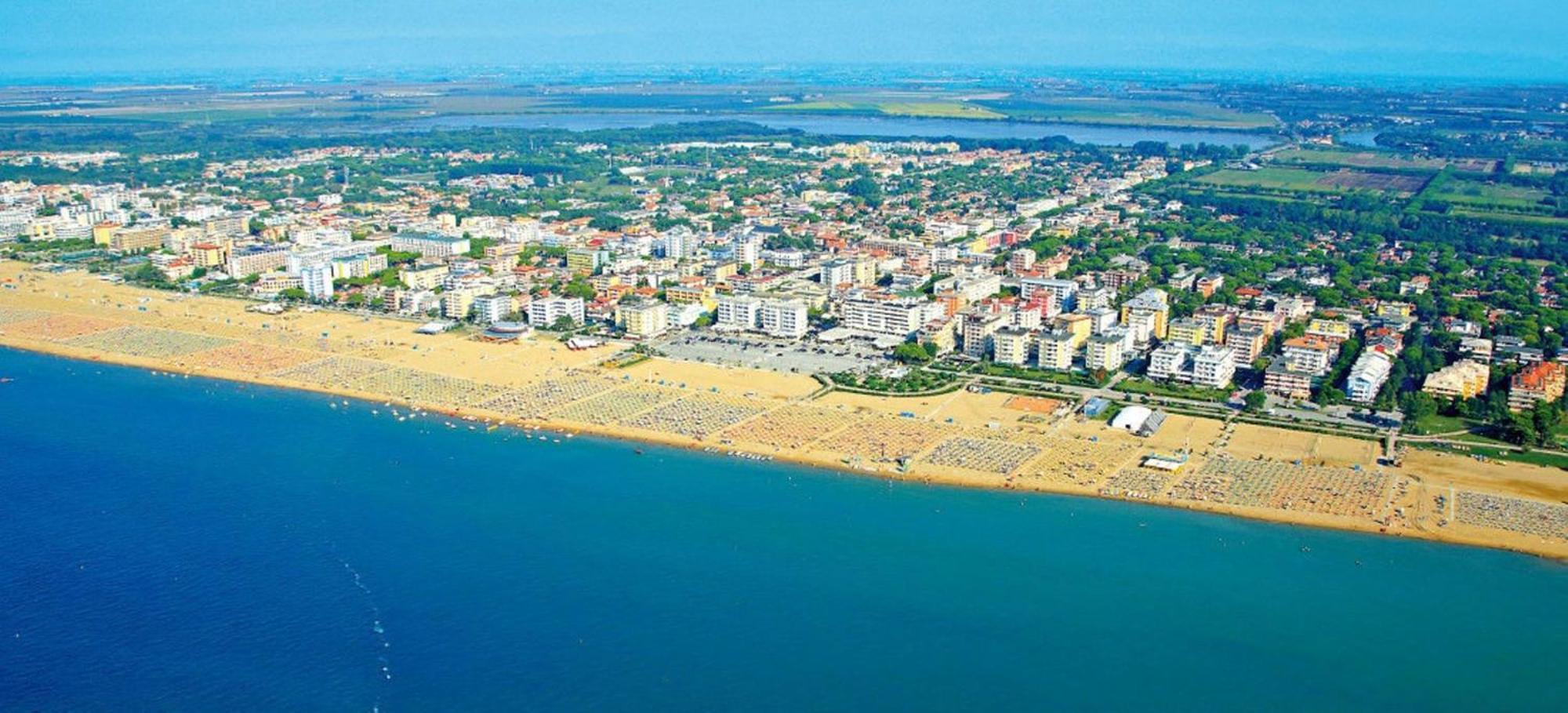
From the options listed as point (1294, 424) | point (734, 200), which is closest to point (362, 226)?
point (734, 200)

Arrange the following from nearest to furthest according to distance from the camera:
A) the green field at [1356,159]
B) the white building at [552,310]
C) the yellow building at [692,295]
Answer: the white building at [552,310]
the yellow building at [692,295]
the green field at [1356,159]

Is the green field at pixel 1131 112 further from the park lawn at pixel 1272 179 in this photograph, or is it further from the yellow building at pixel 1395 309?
the yellow building at pixel 1395 309

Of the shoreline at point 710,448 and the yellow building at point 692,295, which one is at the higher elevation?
the yellow building at point 692,295

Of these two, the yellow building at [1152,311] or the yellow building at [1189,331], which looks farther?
the yellow building at [1152,311]

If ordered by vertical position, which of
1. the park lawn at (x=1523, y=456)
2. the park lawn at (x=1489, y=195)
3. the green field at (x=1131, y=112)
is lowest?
the park lawn at (x=1523, y=456)

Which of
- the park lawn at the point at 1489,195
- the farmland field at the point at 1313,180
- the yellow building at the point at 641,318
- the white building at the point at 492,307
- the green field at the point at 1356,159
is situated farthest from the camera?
the green field at the point at 1356,159

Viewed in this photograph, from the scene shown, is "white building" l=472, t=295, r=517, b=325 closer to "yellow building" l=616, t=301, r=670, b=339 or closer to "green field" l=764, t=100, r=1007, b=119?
"yellow building" l=616, t=301, r=670, b=339

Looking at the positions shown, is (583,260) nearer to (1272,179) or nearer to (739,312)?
(739,312)

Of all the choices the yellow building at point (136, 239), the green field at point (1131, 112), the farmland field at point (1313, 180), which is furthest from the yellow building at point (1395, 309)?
the green field at point (1131, 112)
